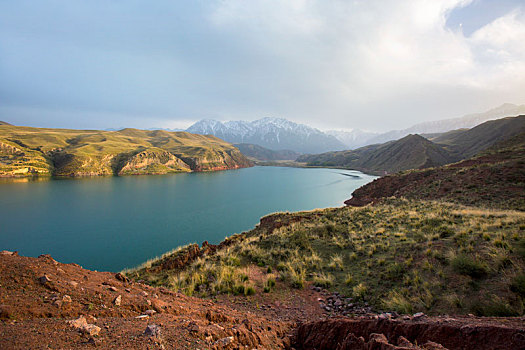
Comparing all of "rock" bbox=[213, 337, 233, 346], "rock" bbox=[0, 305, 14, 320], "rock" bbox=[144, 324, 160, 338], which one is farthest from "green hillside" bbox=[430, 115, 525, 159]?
"rock" bbox=[0, 305, 14, 320]

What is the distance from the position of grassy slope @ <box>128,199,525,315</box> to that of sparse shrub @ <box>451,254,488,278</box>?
0.06 ft

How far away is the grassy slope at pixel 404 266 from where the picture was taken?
4941 mm

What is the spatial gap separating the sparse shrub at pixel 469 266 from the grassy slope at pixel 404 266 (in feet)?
0.06

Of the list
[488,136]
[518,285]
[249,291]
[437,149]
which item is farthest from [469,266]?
[488,136]

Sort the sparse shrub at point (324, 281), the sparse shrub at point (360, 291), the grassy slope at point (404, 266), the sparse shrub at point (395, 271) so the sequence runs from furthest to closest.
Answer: the sparse shrub at point (324, 281), the sparse shrub at point (395, 271), the sparse shrub at point (360, 291), the grassy slope at point (404, 266)

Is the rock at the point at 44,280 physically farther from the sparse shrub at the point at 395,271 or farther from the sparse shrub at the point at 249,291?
the sparse shrub at the point at 395,271

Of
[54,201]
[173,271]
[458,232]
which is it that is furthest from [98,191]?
[458,232]

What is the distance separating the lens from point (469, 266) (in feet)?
18.4

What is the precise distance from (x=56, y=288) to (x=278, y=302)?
558 cm

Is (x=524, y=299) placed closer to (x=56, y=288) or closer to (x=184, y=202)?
(x=56, y=288)

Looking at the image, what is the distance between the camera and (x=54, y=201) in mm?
39438

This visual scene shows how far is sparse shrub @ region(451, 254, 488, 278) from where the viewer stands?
5422 mm

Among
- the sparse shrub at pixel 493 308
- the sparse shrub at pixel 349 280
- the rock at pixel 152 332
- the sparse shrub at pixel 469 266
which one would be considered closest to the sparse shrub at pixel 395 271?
the sparse shrub at pixel 349 280

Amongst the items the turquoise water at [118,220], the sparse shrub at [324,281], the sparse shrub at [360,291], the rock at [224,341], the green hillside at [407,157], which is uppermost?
the green hillside at [407,157]
